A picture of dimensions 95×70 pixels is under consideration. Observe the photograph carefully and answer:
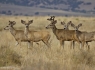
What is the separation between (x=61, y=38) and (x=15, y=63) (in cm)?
725

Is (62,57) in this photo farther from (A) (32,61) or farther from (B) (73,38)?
(B) (73,38)

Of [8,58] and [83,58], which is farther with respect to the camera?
[83,58]

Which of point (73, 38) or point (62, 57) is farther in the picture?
point (73, 38)

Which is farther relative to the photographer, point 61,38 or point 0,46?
point 61,38

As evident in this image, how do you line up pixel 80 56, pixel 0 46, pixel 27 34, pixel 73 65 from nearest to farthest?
1. pixel 73 65
2. pixel 80 56
3. pixel 0 46
4. pixel 27 34

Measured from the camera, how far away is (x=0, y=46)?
1650 centimetres

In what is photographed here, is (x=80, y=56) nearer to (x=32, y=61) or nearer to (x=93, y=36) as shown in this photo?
(x=32, y=61)

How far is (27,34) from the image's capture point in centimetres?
2055

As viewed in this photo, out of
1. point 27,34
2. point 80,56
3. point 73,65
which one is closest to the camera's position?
point 73,65

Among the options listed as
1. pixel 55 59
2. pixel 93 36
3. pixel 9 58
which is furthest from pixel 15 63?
pixel 93 36

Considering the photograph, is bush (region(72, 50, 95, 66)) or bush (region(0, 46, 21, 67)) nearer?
bush (region(0, 46, 21, 67))

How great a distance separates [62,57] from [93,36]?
18.5 ft

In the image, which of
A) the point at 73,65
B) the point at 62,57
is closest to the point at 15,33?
the point at 62,57

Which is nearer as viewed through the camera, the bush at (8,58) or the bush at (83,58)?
the bush at (8,58)
